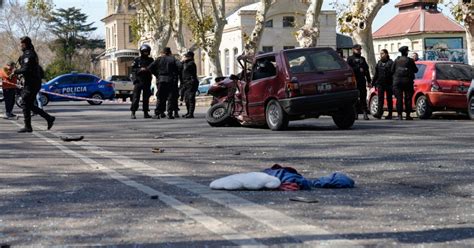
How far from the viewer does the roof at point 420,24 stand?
279 feet

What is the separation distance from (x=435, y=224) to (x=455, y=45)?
82.1 m

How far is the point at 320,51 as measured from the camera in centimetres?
1842

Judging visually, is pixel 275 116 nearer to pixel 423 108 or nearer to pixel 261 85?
pixel 261 85

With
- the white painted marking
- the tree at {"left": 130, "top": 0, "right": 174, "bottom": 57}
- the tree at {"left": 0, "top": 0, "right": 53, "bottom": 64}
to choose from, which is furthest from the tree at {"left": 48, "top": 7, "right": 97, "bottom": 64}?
the white painted marking

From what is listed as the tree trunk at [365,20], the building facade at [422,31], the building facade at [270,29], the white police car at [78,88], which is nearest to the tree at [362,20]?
the tree trunk at [365,20]

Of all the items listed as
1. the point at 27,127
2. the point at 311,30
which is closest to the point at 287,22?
the point at 311,30

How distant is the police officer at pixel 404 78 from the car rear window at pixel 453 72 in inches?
47.9

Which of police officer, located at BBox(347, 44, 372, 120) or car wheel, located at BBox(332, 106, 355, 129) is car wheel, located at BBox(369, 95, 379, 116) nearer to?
police officer, located at BBox(347, 44, 372, 120)

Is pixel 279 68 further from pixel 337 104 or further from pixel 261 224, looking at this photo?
pixel 261 224

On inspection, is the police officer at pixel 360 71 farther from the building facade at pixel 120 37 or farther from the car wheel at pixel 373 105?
the building facade at pixel 120 37

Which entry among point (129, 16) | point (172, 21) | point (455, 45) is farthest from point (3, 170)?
point (129, 16)

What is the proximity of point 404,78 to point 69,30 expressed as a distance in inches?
3866

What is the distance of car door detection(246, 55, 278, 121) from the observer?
1859 cm

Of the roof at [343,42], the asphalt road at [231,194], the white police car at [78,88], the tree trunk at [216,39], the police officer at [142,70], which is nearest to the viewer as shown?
the asphalt road at [231,194]
